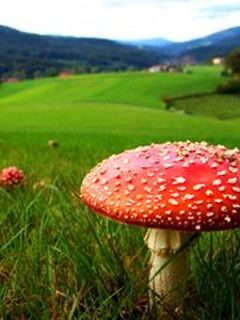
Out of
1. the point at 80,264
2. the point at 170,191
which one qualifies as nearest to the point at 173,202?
the point at 170,191

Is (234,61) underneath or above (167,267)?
underneath

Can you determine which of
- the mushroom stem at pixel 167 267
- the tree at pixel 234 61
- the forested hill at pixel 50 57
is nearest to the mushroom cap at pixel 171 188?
the mushroom stem at pixel 167 267

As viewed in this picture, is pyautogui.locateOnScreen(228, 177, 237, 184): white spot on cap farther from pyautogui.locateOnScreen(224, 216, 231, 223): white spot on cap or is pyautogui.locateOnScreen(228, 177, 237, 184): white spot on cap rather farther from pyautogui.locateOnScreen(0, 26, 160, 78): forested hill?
pyautogui.locateOnScreen(0, 26, 160, 78): forested hill

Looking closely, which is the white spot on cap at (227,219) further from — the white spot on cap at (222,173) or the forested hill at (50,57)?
the forested hill at (50,57)

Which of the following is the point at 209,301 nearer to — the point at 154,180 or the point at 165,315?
the point at 165,315

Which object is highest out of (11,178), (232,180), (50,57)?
(232,180)

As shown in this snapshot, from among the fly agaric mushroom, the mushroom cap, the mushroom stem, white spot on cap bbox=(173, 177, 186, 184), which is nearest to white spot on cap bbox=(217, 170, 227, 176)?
the mushroom cap

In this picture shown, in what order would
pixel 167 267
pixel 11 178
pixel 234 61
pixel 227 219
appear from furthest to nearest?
A: pixel 234 61 < pixel 11 178 < pixel 167 267 < pixel 227 219

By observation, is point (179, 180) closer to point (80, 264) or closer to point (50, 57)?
point (80, 264)
